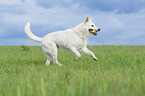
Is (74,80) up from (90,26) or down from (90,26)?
down

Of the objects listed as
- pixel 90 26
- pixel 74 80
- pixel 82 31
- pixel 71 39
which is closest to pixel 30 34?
pixel 71 39

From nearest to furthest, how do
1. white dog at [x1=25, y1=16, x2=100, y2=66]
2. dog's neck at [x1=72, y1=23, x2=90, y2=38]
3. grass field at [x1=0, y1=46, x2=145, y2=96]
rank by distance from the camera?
grass field at [x1=0, y1=46, x2=145, y2=96] < white dog at [x1=25, y1=16, x2=100, y2=66] < dog's neck at [x1=72, y1=23, x2=90, y2=38]

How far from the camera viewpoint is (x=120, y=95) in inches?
72.1

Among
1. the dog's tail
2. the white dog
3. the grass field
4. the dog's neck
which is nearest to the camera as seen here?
the grass field

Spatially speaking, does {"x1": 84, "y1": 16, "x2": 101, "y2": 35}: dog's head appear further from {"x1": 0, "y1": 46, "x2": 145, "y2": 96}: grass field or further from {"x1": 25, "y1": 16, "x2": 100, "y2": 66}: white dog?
{"x1": 0, "y1": 46, "x2": 145, "y2": 96}: grass field

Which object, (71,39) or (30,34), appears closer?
(71,39)

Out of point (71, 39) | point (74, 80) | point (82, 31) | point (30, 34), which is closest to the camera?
point (74, 80)

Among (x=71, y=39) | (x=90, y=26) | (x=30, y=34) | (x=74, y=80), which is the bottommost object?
(x=74, y=80)

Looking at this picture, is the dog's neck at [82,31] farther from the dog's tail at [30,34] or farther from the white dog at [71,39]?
the dog's tail at [30,34]

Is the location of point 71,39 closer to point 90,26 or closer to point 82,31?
point 82,31

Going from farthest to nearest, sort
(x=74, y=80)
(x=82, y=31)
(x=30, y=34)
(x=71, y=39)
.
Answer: (x=30, y=34) → (x=82, y=31) → (x=71, y=39) → (x=74, y=80)

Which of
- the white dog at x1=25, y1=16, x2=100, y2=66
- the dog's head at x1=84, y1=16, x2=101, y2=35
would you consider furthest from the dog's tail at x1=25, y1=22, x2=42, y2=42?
the dog's head at x1=84, y1=16, x2=101, y2=35

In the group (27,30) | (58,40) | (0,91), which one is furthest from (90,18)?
(0,91)

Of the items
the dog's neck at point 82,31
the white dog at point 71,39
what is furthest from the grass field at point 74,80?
the dog's neck at point 82,31
